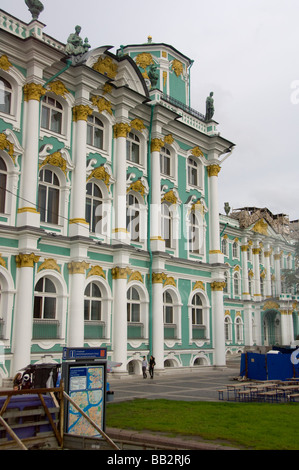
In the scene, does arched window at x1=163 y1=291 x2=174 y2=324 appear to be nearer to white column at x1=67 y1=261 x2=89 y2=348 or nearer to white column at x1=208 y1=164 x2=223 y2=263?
white column at x1=208 y1=164 x2=223 y2=263

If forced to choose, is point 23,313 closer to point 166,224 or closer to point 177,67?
point 166,224

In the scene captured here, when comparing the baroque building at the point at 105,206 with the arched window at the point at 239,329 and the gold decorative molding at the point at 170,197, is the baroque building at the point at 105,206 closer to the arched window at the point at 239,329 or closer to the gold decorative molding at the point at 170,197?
the gold decorative molding at the point at 170,197

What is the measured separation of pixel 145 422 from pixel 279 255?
52930 millimetres

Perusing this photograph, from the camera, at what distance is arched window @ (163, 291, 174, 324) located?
31.5 m

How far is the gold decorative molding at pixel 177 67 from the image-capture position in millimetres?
36719

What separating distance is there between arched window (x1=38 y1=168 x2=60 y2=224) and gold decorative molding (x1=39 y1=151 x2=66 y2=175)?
54 centimetres

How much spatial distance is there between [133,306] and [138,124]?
10.9 m

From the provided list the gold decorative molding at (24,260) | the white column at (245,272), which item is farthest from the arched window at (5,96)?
the white column at (245,272)

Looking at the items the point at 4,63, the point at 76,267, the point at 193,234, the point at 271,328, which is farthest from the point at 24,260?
the point at 271,328

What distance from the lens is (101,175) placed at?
27531mm

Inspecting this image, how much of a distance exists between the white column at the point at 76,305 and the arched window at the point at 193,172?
1261 cm

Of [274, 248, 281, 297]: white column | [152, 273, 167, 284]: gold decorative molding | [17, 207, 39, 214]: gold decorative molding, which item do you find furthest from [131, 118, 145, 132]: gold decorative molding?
[274, 248, 281, 297]: white column

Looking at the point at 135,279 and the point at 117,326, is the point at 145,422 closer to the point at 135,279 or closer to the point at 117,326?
the point at 117,326
